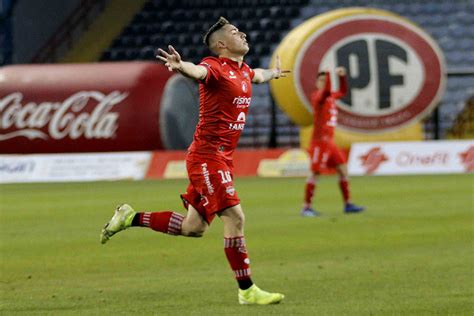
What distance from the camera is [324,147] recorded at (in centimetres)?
1873

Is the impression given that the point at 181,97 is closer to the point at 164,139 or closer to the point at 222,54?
the point at 164,139

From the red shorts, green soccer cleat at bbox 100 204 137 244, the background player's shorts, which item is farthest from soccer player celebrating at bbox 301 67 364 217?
the red shorts

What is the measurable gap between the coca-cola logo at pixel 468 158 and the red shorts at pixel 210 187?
20262 millimetres

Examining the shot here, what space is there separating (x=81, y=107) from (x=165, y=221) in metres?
24.3

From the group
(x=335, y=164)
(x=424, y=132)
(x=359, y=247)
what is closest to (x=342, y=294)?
(x=359, y=247)

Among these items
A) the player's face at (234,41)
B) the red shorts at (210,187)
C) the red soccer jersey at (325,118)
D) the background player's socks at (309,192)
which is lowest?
the background player's socks at (309,192)

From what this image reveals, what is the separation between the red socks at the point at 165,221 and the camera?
998 cm

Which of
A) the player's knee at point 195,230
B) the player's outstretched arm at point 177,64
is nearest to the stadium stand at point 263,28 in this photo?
the player's knee at point 195,230

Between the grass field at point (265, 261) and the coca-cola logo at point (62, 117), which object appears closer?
the grass field at point (265, 261)

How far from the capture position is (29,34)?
1748 inches

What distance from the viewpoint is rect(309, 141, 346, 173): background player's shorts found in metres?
18.7

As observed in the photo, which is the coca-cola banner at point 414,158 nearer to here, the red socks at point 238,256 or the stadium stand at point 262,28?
the stadium stand at point 262,28

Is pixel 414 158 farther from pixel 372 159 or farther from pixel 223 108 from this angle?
pixel 223 108

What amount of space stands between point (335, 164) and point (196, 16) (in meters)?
26.2
